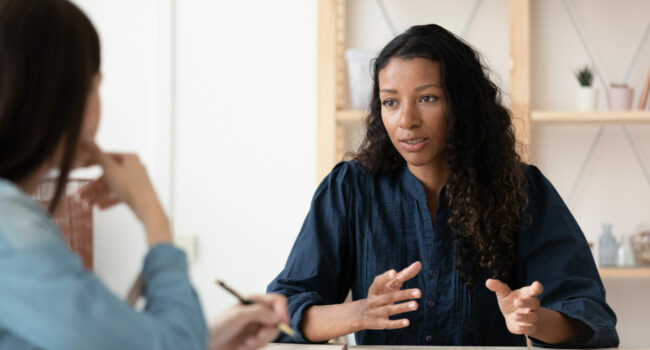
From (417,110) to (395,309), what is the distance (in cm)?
46

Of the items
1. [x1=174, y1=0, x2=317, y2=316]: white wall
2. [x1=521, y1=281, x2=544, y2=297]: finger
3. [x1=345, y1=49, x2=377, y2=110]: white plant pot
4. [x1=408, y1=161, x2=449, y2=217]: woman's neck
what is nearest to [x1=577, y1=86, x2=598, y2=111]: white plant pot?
[x1=345, y1=49, x2=377, y2=110]: white plant pot

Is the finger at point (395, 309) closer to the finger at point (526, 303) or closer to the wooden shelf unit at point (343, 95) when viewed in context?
the finger at point (526, 303)

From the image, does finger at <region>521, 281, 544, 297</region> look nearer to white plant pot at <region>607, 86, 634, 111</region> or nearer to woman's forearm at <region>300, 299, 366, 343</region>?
woman's forearm at <region>300, 299, 366, 343</region>

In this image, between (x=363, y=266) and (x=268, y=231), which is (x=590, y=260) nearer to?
(x=363, y=266)

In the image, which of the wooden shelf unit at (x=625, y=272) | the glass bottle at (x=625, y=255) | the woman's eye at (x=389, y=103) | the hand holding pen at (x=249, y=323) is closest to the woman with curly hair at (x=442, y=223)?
the woman's eye at (x=389, y=103)

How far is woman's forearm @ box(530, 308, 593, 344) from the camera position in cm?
135

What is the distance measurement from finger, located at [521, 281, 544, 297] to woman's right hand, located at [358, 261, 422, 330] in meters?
0.18

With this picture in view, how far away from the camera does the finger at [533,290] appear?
1.26m

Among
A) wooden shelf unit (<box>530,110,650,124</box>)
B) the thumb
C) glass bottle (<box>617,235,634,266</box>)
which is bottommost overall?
glass bottle (<box>617,235,634,266</box>)

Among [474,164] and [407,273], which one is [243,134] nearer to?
[474,164]

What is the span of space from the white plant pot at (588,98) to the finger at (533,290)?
147 cm

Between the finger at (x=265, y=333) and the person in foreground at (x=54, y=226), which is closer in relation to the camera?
the person in foreground at (x=54, y=226)

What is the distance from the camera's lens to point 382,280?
1322 millimetres

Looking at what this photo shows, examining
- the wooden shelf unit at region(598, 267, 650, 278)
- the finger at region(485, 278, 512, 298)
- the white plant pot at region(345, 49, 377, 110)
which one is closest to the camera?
the finger at region(485, 278, 512, 298)
